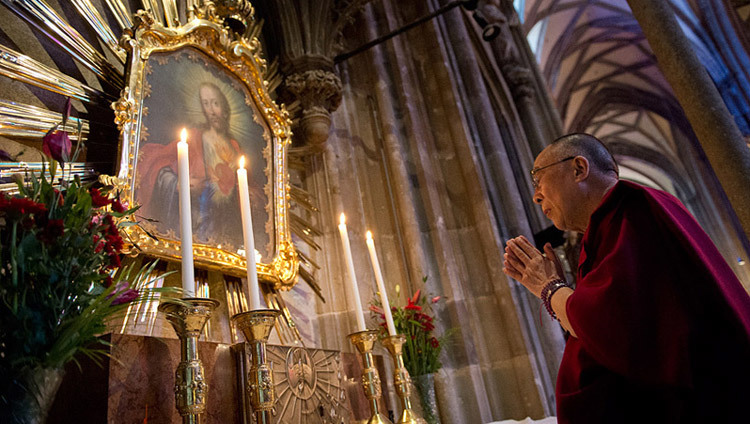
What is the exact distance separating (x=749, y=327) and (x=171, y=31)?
2.34 m

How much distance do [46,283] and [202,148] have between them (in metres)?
1.39

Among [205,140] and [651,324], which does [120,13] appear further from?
[651,324]

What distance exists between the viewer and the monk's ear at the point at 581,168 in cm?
165

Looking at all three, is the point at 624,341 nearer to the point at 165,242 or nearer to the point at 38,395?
the point at 38,395

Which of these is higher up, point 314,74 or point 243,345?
point 314,74

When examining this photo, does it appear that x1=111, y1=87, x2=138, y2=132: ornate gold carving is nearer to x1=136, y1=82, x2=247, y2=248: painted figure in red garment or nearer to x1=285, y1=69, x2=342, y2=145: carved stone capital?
x1=136, y1=82, x2=247, y2=248: painted figure in red garment

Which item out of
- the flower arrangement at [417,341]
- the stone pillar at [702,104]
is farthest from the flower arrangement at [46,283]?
the stone pillar at [702,104]

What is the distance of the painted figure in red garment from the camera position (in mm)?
2047

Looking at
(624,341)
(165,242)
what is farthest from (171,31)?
(624,341)

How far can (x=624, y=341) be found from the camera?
117cm

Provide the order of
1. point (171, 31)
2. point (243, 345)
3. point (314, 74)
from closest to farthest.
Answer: point (243, 345)
point (171, 31)
point (314, 74)

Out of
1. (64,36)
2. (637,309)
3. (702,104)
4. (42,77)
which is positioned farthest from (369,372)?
(702,104)

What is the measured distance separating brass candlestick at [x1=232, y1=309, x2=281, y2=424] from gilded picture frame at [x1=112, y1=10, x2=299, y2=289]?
2.22 feet

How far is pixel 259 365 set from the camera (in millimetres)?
1441
